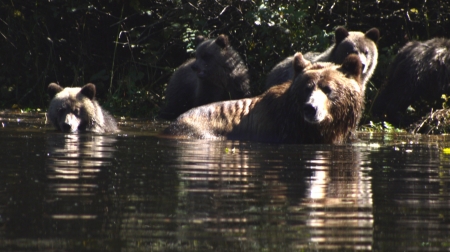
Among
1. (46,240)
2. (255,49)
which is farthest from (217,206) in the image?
(255,49)

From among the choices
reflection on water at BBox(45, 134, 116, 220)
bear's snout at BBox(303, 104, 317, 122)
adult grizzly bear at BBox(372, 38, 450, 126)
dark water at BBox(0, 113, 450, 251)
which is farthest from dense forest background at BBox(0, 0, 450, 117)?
dark water at BBox(0, 113, 450, 251)

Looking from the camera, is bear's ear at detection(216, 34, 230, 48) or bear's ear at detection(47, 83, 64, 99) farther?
bear's ear at detection(216, 34, 230, 48)

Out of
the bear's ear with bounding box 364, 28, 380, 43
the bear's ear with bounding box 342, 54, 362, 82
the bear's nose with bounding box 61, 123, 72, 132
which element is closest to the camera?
the bear's ear with bounding box 342, 54, 362, 82

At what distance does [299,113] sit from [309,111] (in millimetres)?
330

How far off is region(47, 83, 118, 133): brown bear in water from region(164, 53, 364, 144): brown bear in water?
1891 millimetres

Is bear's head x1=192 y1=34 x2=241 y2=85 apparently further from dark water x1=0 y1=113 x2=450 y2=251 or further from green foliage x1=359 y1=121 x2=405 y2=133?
dark water x1=0 y1=113 x2=450 y2=251

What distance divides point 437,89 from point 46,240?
978 centimetres

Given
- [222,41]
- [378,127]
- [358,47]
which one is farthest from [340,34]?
[222,41]

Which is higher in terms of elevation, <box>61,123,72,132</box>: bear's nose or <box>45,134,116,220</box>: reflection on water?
<box>61,123,72,132</box>: bear's nose

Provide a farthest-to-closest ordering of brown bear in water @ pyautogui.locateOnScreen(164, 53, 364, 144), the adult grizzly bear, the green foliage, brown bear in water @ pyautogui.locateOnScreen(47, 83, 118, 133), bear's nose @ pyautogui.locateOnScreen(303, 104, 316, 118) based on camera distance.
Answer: the adult grizzly bear < the green foliage < brown bear in water @ pyautogui.locateOnScreen(47, 83, 118, 133) < brown bear in water @ pyautogui.locateOnScreen(164, 53, 364, 144) < bear's nose @ pyautogui.locateOnScreen(303, 104, 316, 118)

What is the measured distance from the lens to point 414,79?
41.5ft

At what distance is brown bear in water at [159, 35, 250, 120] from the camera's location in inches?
549

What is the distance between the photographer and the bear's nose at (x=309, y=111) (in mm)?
8828

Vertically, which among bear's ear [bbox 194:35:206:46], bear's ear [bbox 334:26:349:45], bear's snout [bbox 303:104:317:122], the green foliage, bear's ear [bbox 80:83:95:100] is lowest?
the green foliage
